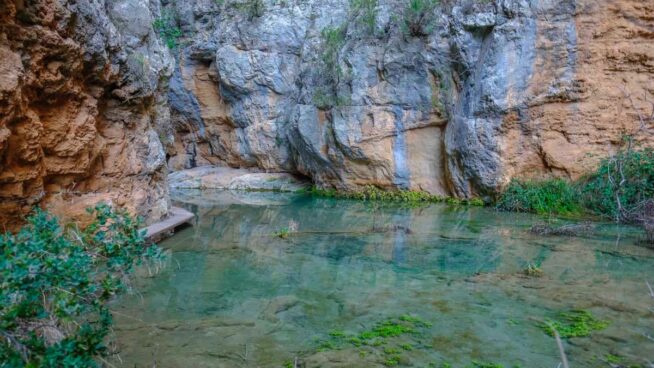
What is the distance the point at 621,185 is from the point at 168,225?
9702 mm

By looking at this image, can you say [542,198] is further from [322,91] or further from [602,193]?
[322,91]

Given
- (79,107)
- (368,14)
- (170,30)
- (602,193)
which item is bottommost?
(602,193)

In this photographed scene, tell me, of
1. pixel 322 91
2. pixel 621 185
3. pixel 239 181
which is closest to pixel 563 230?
pixel 621 185

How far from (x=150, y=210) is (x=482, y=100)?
9.07 meters

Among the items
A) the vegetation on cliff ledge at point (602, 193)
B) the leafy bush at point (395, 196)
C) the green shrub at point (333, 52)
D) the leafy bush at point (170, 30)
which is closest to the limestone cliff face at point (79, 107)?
the green shrub at point (333, 52)

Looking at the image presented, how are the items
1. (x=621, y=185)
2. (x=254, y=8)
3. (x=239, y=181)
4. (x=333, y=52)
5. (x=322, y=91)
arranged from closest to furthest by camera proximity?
(x=621, y=185), (x=333, y=52), (x=322, y=91), (x=239, y=181), (x=254, y=8)

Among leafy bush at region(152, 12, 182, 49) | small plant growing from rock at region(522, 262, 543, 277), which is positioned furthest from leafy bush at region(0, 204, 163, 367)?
leafy bush at region(152, 12, 182, 49)

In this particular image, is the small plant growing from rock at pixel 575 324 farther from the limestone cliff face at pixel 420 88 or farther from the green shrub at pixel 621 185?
the limestone cliff face at pixel 420 88

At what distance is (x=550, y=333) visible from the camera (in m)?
4.07

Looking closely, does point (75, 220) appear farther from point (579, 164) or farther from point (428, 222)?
point (579, 164)

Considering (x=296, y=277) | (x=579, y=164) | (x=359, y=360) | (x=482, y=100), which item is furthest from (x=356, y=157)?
(x=359, y=360)

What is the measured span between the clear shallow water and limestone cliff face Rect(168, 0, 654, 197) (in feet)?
13.1

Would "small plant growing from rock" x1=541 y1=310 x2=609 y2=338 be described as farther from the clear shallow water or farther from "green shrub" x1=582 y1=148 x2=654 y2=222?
"green shrub" x1=582 y1=148 x2=654 y2=222

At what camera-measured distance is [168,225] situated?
28.6ft
